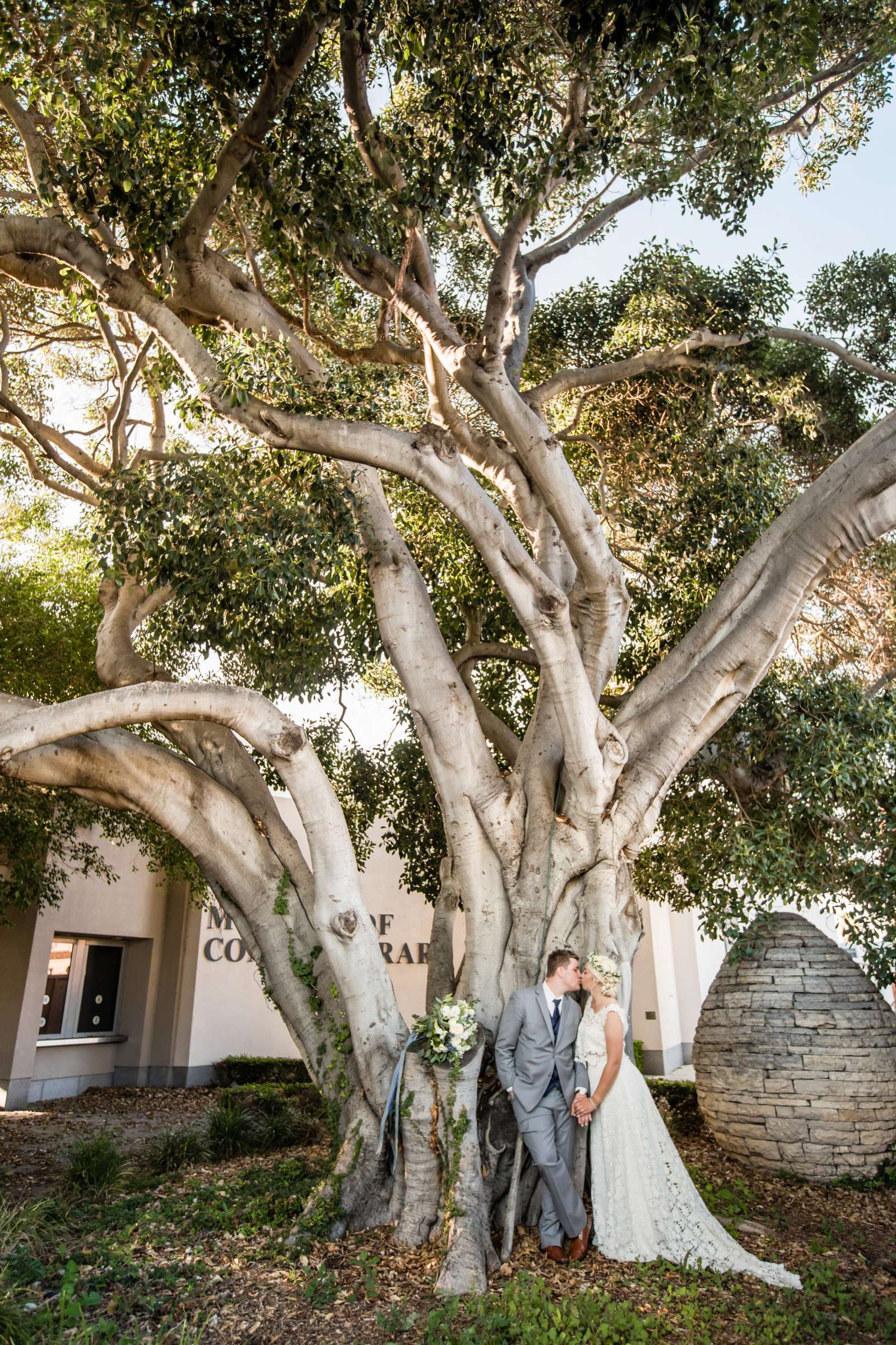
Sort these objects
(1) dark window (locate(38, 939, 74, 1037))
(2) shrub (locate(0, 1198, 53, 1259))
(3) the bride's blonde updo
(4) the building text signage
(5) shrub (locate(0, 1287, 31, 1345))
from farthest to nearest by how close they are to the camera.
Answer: (4) the building text signage → (1) dark window (locate(38, 939, 74, 1037)) → (3) the bride's blonde updo → (2) shrub (locate(0, 1198, 53, 1259)) → (5) shrub (locate(0, 1287, 31, 1345))

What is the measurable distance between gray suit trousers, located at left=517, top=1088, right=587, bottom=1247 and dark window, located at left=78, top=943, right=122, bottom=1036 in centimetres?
1163

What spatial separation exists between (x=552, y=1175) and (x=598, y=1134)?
0.39 metres

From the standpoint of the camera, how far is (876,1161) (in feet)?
24.4

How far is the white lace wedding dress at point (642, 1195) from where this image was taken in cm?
523

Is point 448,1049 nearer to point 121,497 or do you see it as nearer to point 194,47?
point 121,497

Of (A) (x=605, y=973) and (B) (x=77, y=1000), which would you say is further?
(B) (x=77, y=1000)

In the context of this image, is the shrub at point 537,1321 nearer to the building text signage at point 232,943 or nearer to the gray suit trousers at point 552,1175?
the gray suit trousers at point 552,1175

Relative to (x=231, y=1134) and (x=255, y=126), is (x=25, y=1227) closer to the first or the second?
(x=231, y=1134)

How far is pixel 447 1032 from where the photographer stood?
18.5ft

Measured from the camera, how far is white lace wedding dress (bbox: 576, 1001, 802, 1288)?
5.23 m

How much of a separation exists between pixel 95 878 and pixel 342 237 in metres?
11.1

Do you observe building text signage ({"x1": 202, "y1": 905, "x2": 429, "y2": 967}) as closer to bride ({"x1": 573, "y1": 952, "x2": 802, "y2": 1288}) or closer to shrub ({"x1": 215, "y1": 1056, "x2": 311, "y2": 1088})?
shrub ({"x1": 215, "y1": 1056, "x2": 311, "y2": 1088})

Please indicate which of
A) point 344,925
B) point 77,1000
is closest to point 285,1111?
point 344,925

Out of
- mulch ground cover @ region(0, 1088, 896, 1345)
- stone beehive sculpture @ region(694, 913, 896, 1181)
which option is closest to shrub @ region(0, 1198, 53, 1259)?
mulch ground cover @ region(0, 1088, 896, 1345)
